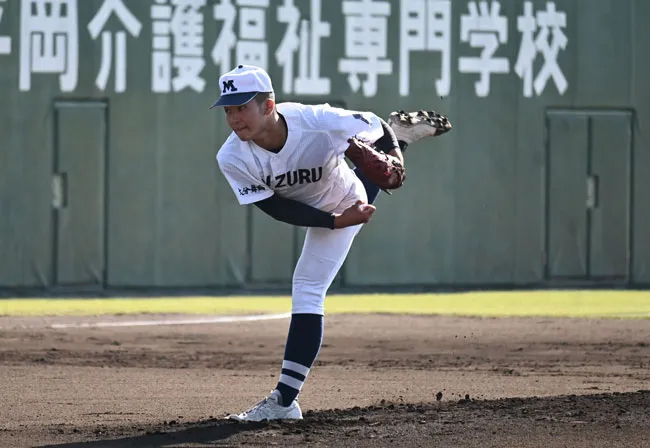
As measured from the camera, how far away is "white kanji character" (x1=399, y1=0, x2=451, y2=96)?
16125 mm

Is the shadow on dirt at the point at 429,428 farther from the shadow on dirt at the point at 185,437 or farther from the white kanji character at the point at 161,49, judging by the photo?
the white kanji character at the point at 161,49

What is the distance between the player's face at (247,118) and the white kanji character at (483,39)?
1100 centimetres

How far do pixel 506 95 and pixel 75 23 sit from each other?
5.52 metres

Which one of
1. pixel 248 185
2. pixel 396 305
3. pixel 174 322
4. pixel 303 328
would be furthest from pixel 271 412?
pixel 396 305

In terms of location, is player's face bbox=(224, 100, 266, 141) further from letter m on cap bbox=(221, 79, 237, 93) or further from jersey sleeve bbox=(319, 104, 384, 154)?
jersey sleeve bbox=(319, 104, 384, 154)

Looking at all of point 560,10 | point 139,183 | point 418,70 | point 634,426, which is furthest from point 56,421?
point 560,10

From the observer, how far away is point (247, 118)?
5395mm

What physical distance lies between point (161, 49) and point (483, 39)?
162 inches

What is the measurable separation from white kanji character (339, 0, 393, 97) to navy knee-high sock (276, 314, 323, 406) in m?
10.3

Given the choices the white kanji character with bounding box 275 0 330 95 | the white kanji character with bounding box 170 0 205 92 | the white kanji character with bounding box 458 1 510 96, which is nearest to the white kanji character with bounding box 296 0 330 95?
the white kanji character with bounding box 275 0 330 95

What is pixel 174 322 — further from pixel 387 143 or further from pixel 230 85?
pixel 230 85

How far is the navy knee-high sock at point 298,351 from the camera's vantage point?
19.1 feet

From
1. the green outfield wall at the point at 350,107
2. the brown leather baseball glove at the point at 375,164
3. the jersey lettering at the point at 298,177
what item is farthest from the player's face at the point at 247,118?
the green outfield wall at the point at 350,107

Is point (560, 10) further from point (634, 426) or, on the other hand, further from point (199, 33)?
point (634, 426)
